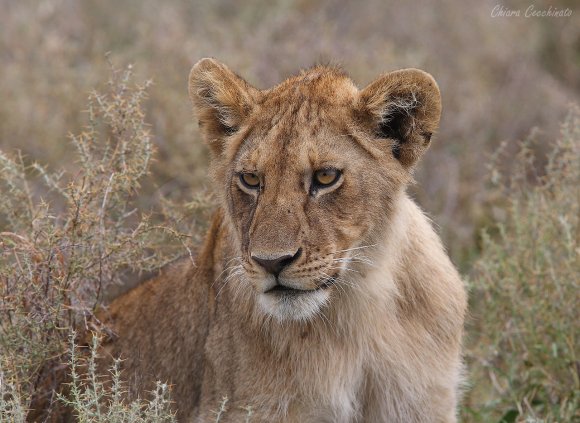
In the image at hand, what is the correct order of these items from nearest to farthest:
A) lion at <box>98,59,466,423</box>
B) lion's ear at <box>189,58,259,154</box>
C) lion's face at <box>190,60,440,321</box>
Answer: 1. lion's face at <box>190,60,440,321</box>
2. lion at <box>98,59,466,423</box>
3. lion's ear at <box>189,58,259,154</box>

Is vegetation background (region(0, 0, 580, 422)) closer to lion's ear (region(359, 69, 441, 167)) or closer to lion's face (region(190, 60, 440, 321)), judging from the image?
lion's face (region(190, 60, 440, 321))

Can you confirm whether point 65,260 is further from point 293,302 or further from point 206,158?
point 206,158

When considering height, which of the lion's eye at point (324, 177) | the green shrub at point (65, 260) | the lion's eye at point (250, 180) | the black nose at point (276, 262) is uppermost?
the lion's eye at point (324, 177)

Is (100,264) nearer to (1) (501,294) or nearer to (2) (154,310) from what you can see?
(2) (154,310)

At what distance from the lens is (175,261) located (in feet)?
20.0

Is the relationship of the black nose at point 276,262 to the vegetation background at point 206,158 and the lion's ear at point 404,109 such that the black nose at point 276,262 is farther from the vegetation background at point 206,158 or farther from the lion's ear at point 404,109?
the lion's ear at point 404,109

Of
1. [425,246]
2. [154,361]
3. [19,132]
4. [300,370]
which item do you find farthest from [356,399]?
[19,132]

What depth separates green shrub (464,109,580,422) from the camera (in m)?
6.09

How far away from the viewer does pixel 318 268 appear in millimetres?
4379

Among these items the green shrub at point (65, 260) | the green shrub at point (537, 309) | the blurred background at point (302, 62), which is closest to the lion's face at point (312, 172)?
the green shrub at point (65, 260)

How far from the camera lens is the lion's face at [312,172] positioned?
4.37m

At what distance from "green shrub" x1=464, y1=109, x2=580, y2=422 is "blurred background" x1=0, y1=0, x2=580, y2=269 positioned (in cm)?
258

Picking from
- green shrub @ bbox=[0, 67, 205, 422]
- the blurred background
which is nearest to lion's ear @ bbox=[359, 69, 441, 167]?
green shrub @ bbox=[0, 67, 205, 422]

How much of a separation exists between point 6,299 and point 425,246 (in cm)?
201
